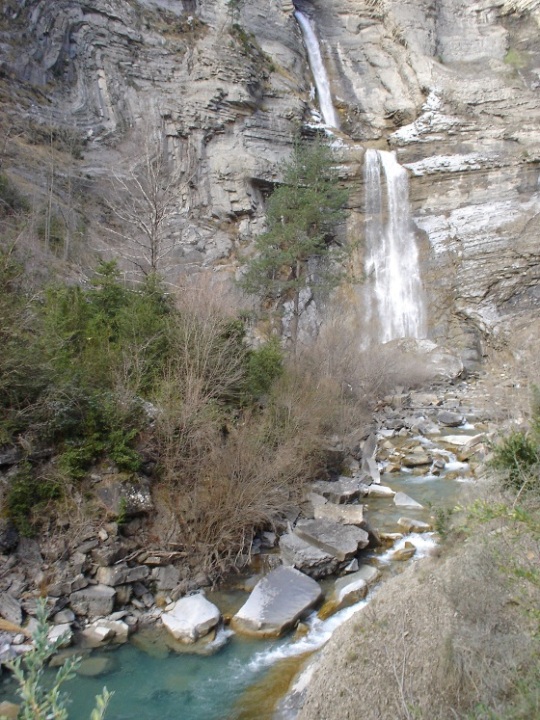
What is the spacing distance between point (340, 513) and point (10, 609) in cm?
528

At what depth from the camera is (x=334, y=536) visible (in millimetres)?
8203

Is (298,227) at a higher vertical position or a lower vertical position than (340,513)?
higher

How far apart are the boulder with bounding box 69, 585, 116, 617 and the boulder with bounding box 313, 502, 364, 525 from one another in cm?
391

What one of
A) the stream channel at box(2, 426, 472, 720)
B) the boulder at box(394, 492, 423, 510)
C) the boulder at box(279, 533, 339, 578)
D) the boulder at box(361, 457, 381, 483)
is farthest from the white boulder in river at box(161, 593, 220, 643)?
the boulder at box(361, 457, 381, 483)

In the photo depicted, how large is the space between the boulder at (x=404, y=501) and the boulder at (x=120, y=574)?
5384 millimetres

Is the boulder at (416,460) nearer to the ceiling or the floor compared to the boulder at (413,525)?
nearer to the ceiling

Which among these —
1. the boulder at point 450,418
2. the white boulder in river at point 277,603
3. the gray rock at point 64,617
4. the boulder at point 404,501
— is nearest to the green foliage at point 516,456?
the white boulder in river at point 277,603

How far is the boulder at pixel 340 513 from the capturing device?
8.79 m

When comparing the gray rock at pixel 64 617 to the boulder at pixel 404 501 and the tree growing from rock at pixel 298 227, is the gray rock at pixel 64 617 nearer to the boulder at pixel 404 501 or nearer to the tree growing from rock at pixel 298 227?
the boulder at pixel 404 501

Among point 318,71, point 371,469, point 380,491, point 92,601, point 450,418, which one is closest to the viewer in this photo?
point 92,601

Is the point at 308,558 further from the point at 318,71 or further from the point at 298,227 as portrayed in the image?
the point at 318,71

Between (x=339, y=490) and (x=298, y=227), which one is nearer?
(x=339, y=490)

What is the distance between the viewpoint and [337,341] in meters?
17.3

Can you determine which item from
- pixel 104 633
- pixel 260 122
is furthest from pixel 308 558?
pixel 260 122
